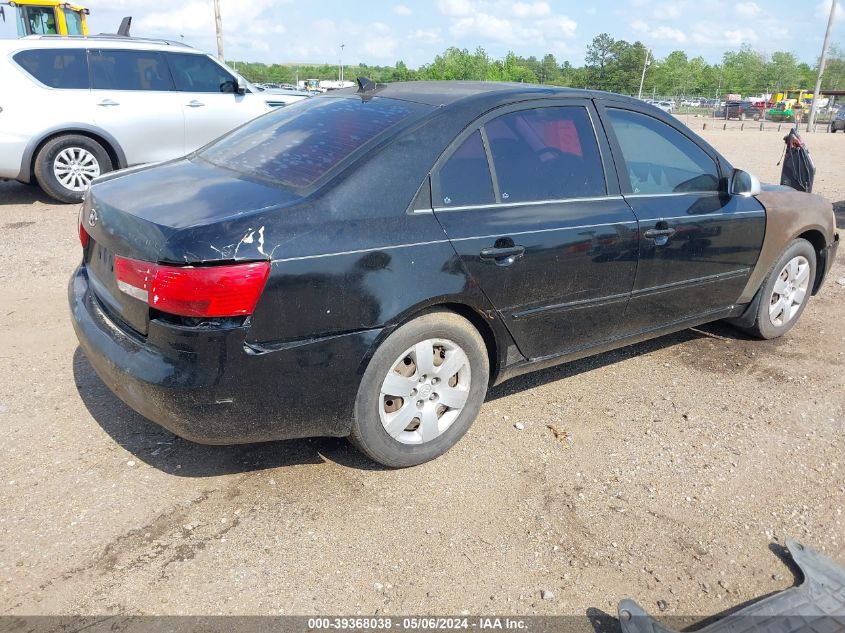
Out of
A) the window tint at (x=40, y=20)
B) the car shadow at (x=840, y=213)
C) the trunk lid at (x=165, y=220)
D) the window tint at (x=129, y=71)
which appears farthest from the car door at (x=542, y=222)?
the window tint at (x=40, y=20)

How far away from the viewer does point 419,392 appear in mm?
3086

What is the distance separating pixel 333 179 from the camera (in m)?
2.85

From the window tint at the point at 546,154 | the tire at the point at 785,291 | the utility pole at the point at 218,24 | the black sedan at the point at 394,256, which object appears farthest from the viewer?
the utility pole at the point at 218,24

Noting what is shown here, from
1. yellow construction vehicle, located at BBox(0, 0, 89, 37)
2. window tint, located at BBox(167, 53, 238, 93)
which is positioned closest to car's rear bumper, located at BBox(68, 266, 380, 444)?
window tint, located at BBox(167, 53, 238, 93)

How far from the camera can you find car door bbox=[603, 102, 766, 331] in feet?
12.4

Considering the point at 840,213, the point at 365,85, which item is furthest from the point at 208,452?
the point at 840,213

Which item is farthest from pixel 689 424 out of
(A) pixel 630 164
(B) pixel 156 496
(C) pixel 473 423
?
(B) pixel 156 496

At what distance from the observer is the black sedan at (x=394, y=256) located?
8.48 ft

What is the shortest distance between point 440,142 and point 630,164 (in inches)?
50.1

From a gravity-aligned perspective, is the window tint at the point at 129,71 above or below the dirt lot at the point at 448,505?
above

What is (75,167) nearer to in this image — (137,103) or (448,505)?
(137,103)

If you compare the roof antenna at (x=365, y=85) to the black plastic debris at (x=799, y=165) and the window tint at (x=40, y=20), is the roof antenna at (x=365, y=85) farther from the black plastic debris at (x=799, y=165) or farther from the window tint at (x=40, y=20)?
the window tint at (x=40, y=20)

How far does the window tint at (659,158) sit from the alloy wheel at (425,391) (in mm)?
1477

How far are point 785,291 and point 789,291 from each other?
0.22 ft
